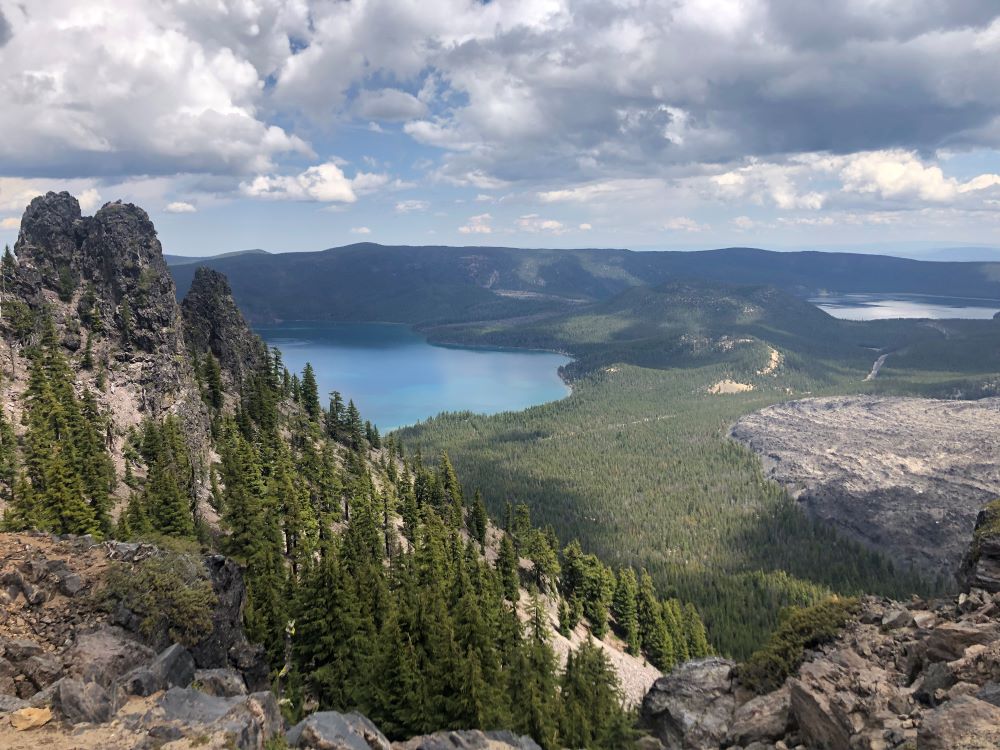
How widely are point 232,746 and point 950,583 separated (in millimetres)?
169974

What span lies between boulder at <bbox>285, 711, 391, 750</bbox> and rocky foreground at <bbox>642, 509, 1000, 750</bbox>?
1950 cm

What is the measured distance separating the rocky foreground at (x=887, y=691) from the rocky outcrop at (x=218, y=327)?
383ft

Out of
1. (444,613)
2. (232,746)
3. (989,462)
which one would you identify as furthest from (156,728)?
(989,462)

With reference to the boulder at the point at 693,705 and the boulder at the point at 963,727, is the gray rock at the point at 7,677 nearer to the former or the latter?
the boulder at the point at 693,705

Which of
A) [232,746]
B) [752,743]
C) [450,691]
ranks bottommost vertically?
[450,691]

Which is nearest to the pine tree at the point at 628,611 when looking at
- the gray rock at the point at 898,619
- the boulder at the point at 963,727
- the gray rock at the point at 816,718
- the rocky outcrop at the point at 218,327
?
the gray rock at the point at 898,619

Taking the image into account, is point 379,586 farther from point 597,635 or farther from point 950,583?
point 950,583

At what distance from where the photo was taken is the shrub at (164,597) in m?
35.0

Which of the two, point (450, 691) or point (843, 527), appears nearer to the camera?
point (450, 691)

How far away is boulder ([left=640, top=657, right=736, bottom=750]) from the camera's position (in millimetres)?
39719

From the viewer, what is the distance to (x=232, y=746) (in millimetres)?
25062

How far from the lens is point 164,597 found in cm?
3653

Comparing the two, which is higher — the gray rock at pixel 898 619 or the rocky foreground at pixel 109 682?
the rocky foreground at pixel 109 682

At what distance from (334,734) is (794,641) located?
96.9 ft
